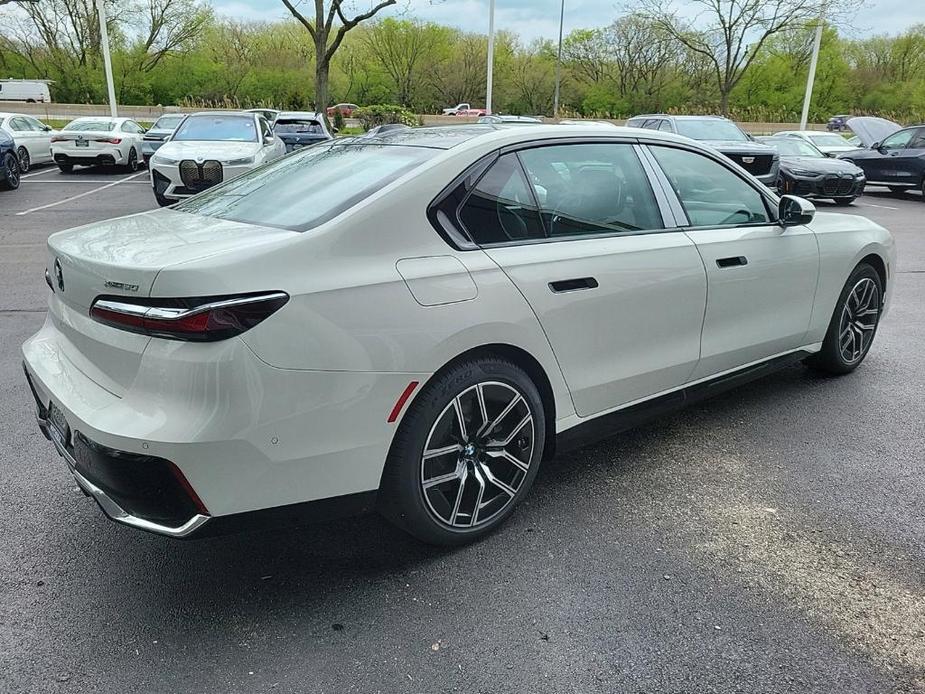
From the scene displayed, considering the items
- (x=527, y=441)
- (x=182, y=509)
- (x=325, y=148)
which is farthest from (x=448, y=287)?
(x=325, y=148)

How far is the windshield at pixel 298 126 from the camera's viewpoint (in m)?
18.7

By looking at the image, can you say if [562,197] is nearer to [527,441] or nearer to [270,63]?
[527,441]

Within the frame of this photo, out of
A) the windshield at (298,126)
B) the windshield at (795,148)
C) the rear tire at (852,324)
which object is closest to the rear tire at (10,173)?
the windshield at (298,126)

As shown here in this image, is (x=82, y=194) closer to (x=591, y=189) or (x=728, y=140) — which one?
(x=728, y=140)

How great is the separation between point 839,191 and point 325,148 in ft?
45.5

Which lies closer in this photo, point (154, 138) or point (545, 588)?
point (545, 588)

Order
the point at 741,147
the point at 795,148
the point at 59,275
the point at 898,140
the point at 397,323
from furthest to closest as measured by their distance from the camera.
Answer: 1. the point at 898,140
2. the point at 795,148
3. the point at 741,147
4. the point at 59,275
5. the point at 397,323

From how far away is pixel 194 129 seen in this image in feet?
40.8

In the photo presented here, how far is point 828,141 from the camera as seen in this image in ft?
66.8

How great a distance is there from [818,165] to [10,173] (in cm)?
1593

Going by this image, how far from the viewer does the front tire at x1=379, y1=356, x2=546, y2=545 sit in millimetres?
2539

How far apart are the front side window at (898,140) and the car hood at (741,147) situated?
19.7 feet

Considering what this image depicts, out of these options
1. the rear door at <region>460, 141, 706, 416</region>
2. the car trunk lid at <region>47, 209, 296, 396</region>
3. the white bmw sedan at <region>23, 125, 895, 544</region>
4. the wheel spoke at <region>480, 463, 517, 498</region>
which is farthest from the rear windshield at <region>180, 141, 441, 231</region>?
the wheel spoke at <region>480, 463, 517, 498</region>

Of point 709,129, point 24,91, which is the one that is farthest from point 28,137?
point 24,91
